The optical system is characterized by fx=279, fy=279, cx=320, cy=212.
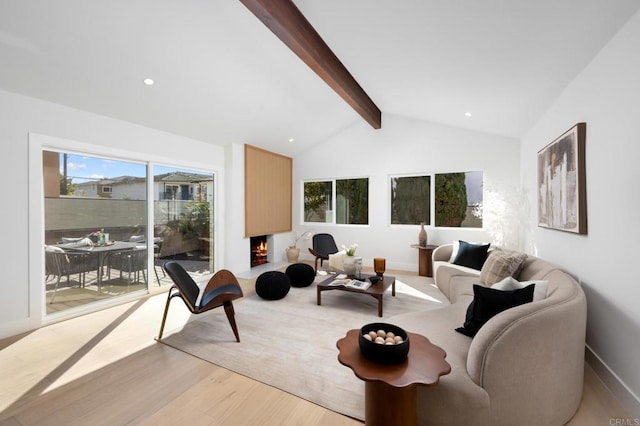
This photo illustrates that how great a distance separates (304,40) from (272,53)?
2.25 ft

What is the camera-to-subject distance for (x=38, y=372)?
7.38 feet

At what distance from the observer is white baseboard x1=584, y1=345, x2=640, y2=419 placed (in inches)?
66.3

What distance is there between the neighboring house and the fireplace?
1.62 metres

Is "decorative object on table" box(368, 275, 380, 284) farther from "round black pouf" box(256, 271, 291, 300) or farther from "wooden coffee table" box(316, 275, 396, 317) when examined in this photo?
"round black pouf" box(256, 271, 291, 300)

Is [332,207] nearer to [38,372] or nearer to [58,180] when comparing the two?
[58,180]

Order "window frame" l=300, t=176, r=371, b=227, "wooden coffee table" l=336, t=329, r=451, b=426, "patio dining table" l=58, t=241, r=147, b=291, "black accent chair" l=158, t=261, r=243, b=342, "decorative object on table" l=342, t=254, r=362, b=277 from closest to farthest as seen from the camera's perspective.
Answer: "wooden coffee table" l=336, t=329, r=451, b=426 < "black accent chair" l=158, t=261, r=243, b=342 < "patio dining table" l=58, t=241, r=147, b=291 < "decorative object on table" l=342, t=254, r=362, b=277 < "window frame" l=300, t=176, r=371, b=227

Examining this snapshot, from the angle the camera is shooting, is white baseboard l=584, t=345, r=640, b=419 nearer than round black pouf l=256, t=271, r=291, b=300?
Yes

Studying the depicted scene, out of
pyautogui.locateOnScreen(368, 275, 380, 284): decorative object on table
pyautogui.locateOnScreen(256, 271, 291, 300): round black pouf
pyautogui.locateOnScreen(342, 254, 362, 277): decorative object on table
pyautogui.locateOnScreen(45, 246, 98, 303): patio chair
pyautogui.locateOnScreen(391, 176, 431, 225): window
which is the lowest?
pyautogui.locateOnScreen(256, 271, 291, 300): round black pouf

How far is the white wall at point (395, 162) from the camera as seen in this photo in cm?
513

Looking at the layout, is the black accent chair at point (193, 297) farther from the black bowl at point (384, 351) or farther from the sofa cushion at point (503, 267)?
the sofa cushion at point (503, 267)

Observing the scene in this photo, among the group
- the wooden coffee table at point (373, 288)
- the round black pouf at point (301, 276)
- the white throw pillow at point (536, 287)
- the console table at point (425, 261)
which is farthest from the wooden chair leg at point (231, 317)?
the console table at point (425, 261)

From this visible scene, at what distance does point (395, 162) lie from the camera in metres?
5.93

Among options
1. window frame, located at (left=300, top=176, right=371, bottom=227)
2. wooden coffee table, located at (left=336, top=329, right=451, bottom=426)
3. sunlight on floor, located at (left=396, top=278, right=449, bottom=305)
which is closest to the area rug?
sunlight on floor, located at (left=396, top=278, right=449, bottom=305)

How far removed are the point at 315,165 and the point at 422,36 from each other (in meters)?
4.42
